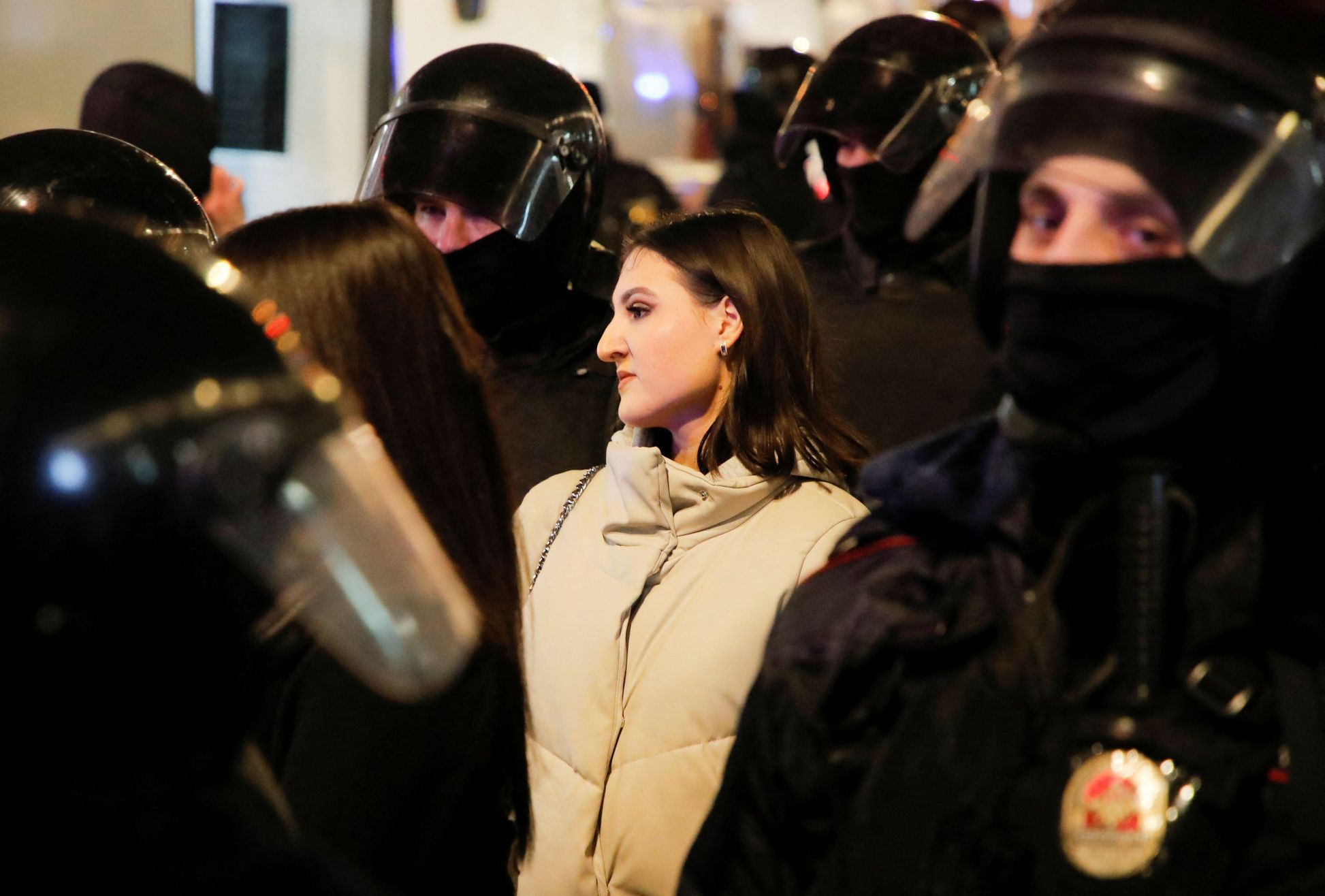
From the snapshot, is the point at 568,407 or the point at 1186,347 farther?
the point at 568,407

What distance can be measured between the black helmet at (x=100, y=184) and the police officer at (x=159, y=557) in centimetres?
149

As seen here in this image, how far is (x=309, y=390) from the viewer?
0.90m

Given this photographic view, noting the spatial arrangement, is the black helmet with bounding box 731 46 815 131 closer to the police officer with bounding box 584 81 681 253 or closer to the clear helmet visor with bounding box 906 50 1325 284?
the police officer with bounding box 584 81 681 253

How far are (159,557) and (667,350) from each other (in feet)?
5.13

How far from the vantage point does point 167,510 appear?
0.83 m

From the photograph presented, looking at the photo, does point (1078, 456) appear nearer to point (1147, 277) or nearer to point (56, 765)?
point (1147, 277)

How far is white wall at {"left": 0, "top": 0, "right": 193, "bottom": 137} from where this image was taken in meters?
3.68

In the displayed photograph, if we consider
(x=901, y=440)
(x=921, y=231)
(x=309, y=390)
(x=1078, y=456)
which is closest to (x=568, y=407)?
(x=901, y=440)

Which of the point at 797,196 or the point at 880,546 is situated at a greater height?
the point at 880,546

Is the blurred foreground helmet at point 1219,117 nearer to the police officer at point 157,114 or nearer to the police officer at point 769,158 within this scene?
the police officer at point 157,114

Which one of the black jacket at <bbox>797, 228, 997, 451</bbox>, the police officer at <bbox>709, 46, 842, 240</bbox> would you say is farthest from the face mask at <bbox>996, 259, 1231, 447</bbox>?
the police officer at <bbox>709, 46, 842, 240</bbox>

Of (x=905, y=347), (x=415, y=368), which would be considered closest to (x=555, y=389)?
(x=905, y=347)

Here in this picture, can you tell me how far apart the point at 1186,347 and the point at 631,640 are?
3.27 ft

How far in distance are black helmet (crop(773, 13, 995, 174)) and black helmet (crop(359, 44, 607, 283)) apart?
1.83 ft
